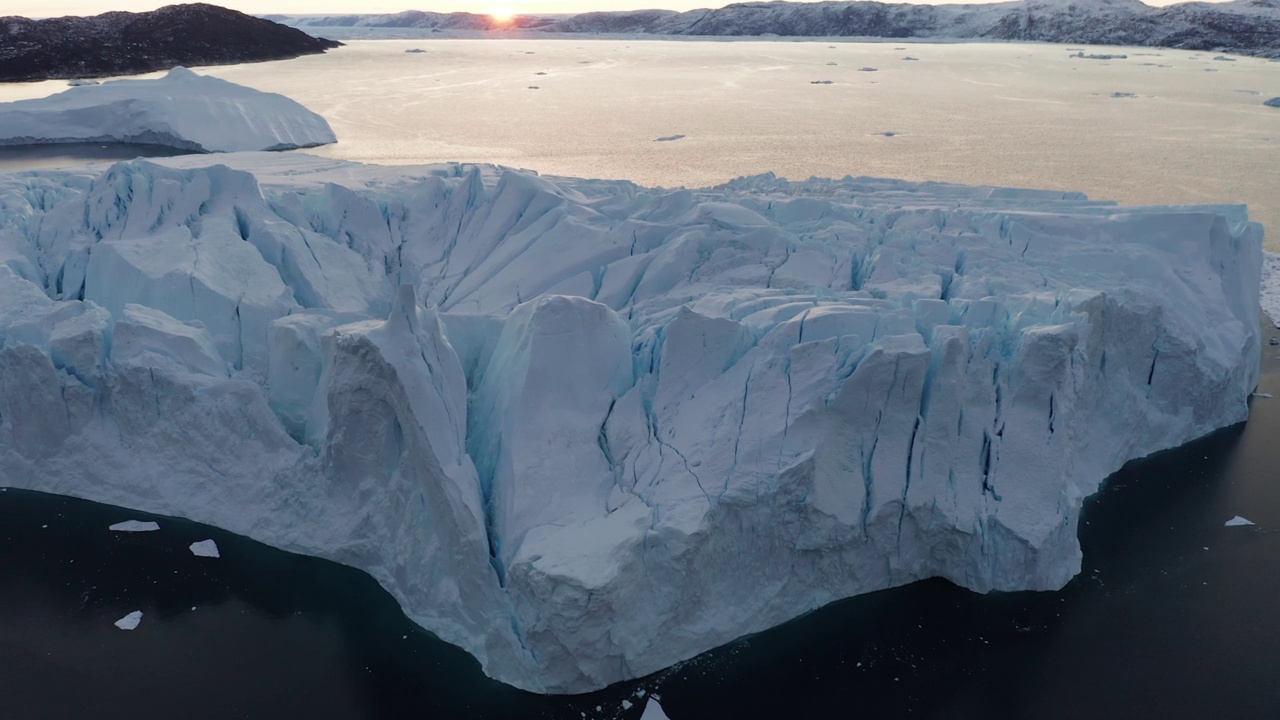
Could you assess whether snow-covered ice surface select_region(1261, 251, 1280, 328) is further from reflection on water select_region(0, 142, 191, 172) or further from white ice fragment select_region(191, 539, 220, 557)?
reflection on water select_region(0, 142, 191, 172)

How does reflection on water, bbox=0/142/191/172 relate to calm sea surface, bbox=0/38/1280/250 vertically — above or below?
above

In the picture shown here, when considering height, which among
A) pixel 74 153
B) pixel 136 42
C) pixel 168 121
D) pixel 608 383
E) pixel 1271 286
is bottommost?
pixel 1271 286

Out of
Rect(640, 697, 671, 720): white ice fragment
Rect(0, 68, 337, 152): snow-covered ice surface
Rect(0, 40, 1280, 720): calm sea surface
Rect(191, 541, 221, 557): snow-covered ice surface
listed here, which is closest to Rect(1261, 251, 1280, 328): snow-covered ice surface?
Rect(0, 40, 1280, 720): calm sea surface

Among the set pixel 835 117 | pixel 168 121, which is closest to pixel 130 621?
pixel 168 121

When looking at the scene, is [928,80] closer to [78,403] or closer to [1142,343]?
[1142,343]

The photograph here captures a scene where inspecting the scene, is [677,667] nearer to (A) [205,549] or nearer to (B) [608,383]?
(B) [608,383]

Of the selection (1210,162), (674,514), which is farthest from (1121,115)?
(674,514)
